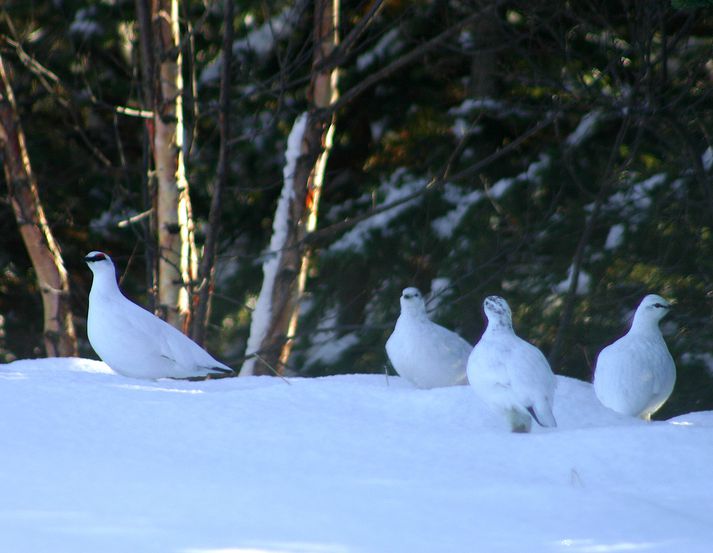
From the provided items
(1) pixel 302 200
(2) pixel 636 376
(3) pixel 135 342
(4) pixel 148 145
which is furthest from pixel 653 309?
(4) pixel 148 145

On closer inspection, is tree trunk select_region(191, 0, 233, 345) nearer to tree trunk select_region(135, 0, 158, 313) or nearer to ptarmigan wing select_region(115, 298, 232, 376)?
tree trunk select_region(135, 0, 158, 313)

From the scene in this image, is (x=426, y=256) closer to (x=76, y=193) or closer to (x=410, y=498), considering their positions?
(x=76, y=193)

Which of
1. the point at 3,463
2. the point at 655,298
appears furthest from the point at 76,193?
the point at 3,463

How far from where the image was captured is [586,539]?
281 centimetres

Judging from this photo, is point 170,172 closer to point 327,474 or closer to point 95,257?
point 95,257

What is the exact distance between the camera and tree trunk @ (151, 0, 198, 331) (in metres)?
7.66

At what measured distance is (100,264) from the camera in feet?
16.8

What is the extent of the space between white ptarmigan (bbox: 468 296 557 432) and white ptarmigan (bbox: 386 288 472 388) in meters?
0.92

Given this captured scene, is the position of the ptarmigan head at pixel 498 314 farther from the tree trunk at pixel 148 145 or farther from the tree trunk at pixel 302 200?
the tree trunk at pixel 148 145

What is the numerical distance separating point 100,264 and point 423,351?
1.57 m

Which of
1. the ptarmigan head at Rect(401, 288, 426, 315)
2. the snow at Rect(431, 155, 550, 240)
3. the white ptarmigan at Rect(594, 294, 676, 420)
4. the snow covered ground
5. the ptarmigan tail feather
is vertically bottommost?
the snow covered ground

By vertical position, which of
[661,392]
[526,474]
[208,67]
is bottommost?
[526,474]

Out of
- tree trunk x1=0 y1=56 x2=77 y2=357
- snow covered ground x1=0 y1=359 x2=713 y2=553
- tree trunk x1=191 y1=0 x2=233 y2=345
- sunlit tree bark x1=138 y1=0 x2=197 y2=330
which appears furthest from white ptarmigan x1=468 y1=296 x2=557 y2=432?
tree trunk x1=0 y1=56 x2=77 y2=357

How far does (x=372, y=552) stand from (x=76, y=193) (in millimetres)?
7721
